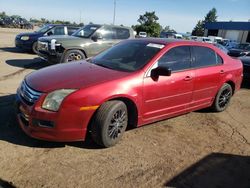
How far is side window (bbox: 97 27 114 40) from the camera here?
10.8 meters

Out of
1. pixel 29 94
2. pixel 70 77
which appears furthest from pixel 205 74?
pixel 29 94

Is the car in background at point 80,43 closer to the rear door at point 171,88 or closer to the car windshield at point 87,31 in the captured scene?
the car windshield at point 87,31

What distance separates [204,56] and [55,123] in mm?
3302

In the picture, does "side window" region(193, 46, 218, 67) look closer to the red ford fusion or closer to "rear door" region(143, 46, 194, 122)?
the red ford fusion

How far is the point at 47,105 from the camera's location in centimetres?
385

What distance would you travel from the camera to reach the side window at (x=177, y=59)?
493 cm

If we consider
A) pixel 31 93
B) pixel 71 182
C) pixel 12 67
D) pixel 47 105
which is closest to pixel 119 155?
pixel 71 182

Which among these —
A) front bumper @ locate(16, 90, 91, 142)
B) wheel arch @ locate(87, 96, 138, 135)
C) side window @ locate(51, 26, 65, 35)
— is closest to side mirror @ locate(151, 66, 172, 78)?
wheel arch @ locate(87, 96, 138, 135)

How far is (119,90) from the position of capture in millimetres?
4164

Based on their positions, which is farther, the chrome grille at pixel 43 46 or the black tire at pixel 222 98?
the chrome grille at pixel 43 46

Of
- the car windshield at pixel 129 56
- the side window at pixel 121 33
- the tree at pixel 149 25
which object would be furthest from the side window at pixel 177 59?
the tree at pixel 149 25

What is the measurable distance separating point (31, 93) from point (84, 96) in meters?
0.76

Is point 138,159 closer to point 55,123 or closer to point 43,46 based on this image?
point 55,123

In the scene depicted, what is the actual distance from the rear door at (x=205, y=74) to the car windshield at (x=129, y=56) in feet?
3.05
